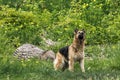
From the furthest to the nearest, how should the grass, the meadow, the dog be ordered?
the meadow, the dog, the grass

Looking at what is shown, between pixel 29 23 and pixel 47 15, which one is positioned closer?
pixel 29 23

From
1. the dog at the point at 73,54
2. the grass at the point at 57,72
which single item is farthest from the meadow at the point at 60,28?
the dog at the point at 73,54

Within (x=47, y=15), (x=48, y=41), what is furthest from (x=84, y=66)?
(x=47, y=15)

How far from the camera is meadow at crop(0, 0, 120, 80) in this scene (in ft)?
39.4

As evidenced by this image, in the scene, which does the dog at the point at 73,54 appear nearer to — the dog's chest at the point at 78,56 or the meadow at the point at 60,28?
the dog's chest at the point at 78,56

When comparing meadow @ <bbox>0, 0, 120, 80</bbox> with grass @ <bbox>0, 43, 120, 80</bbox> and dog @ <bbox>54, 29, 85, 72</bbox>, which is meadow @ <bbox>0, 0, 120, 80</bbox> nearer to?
grass @ <bbox>0, 43, 120, 80</bbox>

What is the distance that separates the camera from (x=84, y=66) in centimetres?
1200

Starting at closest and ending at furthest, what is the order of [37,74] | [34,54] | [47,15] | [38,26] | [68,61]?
1. [37,74]
2. [68,61]
3. [34,54]
4. [38,26]
5. [47,15]

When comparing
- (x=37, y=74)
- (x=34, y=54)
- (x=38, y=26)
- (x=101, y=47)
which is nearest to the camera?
(x=37, y=74)

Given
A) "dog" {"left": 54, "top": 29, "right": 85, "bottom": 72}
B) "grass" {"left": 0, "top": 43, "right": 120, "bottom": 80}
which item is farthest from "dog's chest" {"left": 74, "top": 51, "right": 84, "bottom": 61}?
"grass" {"left": 0, "top": 43, "right": 120, "bottom": 80}

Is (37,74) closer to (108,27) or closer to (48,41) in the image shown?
(48,41)

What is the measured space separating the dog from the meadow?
27 centimetres

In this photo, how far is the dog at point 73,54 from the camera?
36.8 ft

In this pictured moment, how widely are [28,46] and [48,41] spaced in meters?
1.65
